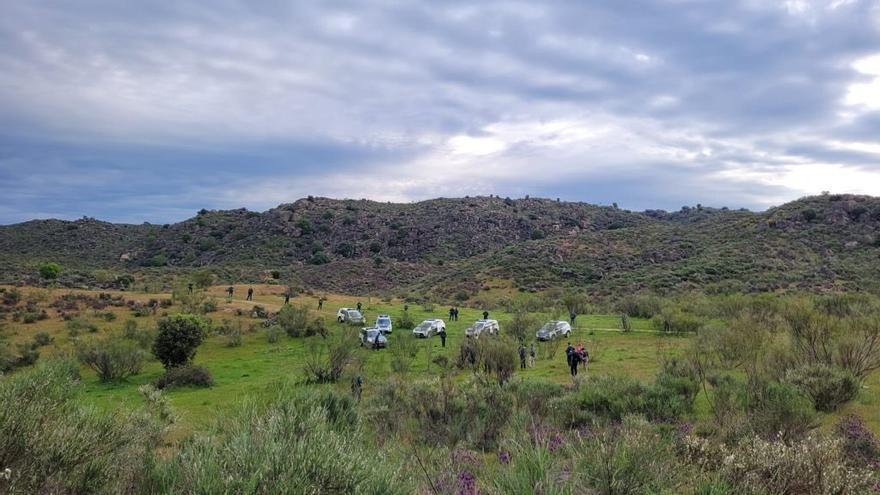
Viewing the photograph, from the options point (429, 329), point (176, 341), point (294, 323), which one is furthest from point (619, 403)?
point (294, 323)

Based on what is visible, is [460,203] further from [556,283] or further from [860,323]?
[860,323]

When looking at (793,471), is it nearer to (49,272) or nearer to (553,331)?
(553,331)

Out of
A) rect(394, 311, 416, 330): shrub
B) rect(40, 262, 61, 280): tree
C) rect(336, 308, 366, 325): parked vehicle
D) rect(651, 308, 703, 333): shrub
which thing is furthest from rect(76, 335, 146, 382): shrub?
rect(40, 262, 61, 280): tree

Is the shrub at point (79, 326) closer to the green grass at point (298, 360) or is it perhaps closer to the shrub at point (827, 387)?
the green grass at point (298, 360)

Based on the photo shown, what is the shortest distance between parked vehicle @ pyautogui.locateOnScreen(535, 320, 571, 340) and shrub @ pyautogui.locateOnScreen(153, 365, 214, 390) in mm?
21260

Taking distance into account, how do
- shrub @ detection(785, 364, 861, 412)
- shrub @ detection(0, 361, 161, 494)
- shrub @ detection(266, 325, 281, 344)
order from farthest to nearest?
shrub @ detection(266, 325, 281, 344)
shrub @ detection(785, 364, 861, 412)
shrub @ detection(0, 361, 161, 494)

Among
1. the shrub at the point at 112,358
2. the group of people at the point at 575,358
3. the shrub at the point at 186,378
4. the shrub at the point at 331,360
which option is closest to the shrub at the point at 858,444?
the group of people at the point at 575,358

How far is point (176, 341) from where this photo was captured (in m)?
32.0

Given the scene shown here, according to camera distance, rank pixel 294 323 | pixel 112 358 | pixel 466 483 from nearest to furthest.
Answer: pixel 466 483 < pixel 112 358 < pixel 294 323

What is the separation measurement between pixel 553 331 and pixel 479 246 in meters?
74.0

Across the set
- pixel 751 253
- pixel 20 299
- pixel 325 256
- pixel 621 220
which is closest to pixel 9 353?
pixel 20 299

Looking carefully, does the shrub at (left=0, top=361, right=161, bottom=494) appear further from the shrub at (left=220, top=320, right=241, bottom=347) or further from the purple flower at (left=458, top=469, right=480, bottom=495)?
the shrub at (left=220, top=320, right=241, bottom=347)

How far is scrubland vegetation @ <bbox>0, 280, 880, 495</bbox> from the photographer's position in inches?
285

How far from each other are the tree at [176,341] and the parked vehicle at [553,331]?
22.8 m
